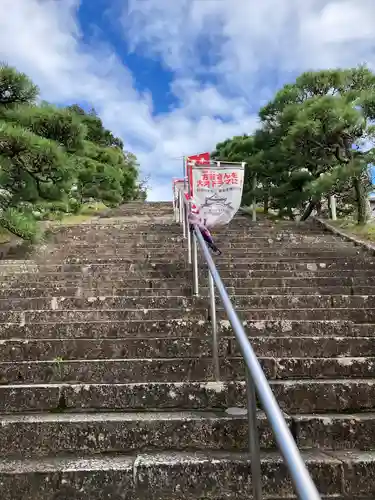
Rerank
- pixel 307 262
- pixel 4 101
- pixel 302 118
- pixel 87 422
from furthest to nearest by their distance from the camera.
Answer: pixel 302 118
pixel 4 101
pixel 307 262
pixel 87 422

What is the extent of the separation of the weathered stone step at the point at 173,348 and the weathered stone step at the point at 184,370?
0.27 metres

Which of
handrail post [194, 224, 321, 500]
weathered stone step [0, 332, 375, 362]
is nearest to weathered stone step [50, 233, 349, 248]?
weathered stone step [0, 332, 375, 362]

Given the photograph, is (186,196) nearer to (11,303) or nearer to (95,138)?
(11,303)

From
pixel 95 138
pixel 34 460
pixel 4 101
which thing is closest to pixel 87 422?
pixel 34 460

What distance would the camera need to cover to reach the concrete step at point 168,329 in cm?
366

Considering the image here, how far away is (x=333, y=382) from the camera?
8.76 feet

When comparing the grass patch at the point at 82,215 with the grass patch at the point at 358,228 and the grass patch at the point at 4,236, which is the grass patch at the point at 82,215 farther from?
the grass patch at the point at 358,228

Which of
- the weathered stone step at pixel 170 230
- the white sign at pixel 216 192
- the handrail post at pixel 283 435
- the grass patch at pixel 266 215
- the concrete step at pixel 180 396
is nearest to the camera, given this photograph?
the handrail post at pixel 283 435

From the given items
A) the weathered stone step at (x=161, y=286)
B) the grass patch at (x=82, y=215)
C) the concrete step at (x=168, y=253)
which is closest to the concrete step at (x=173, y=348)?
the weathered stone step at (x=161, y=286)

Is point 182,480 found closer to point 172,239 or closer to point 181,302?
point 181,302

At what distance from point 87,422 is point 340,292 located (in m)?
3.45

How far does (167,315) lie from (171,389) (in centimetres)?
149

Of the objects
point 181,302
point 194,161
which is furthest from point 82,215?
point 181,302

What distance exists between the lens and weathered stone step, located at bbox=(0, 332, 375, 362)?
3.31 metres
